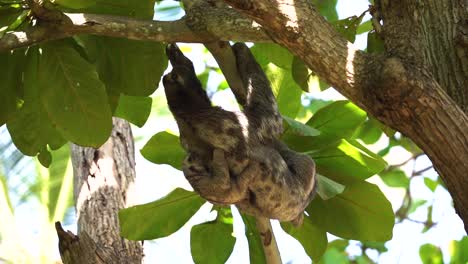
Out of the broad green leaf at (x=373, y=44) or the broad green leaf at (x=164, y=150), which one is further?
the broad green leaf at (x=164, y=150)

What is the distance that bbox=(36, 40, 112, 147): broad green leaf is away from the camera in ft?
14.3

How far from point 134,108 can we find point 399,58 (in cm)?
238

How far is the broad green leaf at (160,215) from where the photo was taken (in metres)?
5.01

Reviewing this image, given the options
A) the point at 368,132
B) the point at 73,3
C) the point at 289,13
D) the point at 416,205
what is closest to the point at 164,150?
the point at 73,3

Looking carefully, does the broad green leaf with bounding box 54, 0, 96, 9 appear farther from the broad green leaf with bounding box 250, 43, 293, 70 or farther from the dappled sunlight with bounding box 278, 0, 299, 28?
the broad green leaf with bounding box 250, 43, 293, 70

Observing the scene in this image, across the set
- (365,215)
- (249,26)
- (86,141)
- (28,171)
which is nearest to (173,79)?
(86,141)

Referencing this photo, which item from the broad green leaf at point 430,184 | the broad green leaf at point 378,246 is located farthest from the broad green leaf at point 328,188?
the broad green leaf at point 430,184

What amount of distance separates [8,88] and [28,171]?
503 cm

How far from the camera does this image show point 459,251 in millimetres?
5469

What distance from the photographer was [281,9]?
3.34 m

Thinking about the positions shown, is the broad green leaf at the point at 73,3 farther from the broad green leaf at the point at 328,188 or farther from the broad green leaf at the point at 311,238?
the broad green leaf at the point at 311,238

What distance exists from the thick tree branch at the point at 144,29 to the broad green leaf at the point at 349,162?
1219 millimetres

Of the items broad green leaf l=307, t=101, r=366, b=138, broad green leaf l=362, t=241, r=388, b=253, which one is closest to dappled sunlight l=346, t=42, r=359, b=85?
broad green leaf l=307, t=101, r=366, b=138

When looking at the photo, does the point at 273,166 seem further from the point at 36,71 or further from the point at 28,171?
the point at 28,171
